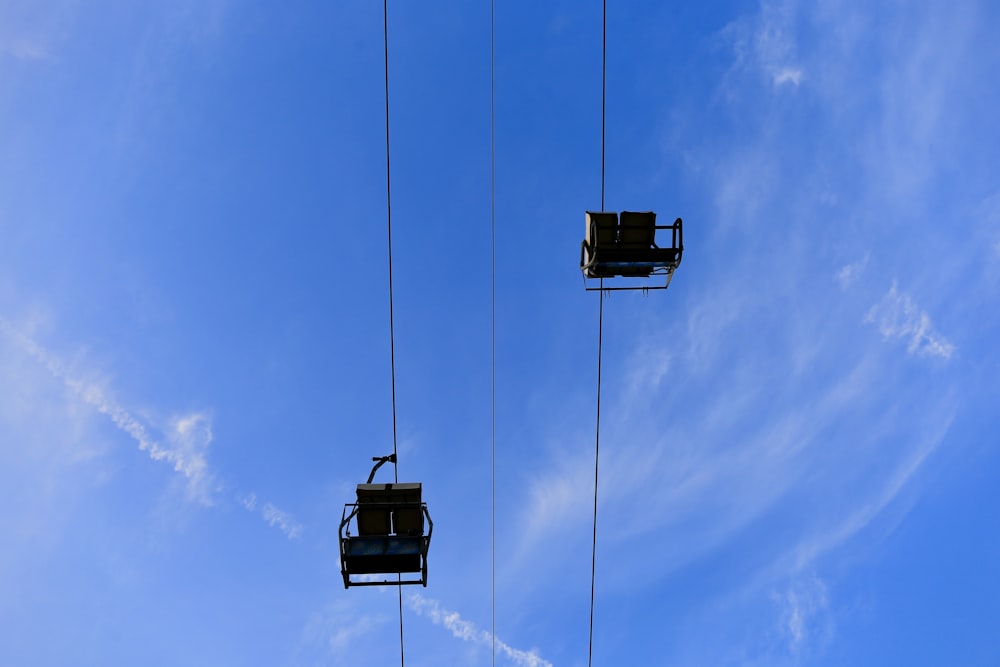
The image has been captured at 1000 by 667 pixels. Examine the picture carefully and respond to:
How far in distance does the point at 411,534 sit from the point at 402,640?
2.40 metres

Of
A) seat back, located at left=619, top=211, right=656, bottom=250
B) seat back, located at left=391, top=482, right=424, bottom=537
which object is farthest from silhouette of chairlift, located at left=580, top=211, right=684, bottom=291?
seat back, located at left=391, top=482, right=424, bottom=537

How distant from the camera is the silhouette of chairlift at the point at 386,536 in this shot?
1239 cm

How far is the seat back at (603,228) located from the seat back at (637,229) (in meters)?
0.16

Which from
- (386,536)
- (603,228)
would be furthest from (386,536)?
(603,228)

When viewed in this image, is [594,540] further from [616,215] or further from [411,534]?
[616,215]

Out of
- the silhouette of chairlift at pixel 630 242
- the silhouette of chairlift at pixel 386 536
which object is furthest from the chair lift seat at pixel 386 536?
the silhouette of chairlift at pixel 630 242

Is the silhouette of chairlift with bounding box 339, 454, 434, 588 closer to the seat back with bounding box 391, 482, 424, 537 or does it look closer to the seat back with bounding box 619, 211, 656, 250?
the seat back with bounding box 391, 482, 424, 537

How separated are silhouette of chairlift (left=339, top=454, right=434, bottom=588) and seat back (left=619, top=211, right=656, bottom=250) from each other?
7141 millimetres

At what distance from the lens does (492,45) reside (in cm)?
1308

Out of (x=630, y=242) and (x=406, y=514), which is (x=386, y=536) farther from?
(x=630, y=242)

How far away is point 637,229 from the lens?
44.5 ft

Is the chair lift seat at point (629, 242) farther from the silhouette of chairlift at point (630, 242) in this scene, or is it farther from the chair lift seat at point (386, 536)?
the chair lift seat at point (386, 536)

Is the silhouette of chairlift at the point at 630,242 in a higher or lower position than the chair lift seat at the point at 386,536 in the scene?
higher

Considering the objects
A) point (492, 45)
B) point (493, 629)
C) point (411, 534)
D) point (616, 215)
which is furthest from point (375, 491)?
point (492, 45)
